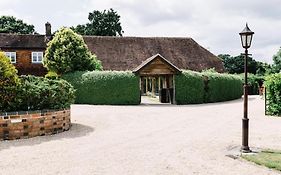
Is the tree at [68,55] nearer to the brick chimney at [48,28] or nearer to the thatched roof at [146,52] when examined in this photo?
the thatched roof at [146,52]

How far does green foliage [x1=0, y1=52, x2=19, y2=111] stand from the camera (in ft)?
35.6

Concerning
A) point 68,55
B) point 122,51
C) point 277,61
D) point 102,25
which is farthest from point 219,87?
point 102,25

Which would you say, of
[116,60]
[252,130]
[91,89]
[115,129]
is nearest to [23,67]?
[116,60]

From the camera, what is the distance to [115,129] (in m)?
12.7

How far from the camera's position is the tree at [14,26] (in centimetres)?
6538

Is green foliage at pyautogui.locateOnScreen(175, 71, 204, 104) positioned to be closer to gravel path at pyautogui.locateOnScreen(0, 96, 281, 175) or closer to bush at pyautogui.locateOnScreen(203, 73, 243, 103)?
bush at pyautogui.locateOnScreen(203, 73, 243, 103)

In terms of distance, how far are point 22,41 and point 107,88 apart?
18.0m

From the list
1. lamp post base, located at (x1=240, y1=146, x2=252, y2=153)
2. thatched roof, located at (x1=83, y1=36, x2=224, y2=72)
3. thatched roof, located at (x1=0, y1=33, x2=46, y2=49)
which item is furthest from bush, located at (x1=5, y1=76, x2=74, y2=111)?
thatched roof, located at (x1=0, y1=33, x2=46, y2=49)

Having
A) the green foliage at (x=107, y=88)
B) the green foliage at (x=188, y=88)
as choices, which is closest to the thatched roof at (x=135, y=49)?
the green foliage at (x=188, y=88)

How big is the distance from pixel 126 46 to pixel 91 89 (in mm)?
16033

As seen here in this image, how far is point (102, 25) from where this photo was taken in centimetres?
6366

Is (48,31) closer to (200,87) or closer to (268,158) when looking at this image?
(200,87)

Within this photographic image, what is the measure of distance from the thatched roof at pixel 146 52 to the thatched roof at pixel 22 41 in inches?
194

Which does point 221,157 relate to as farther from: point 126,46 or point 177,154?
point 126,46
